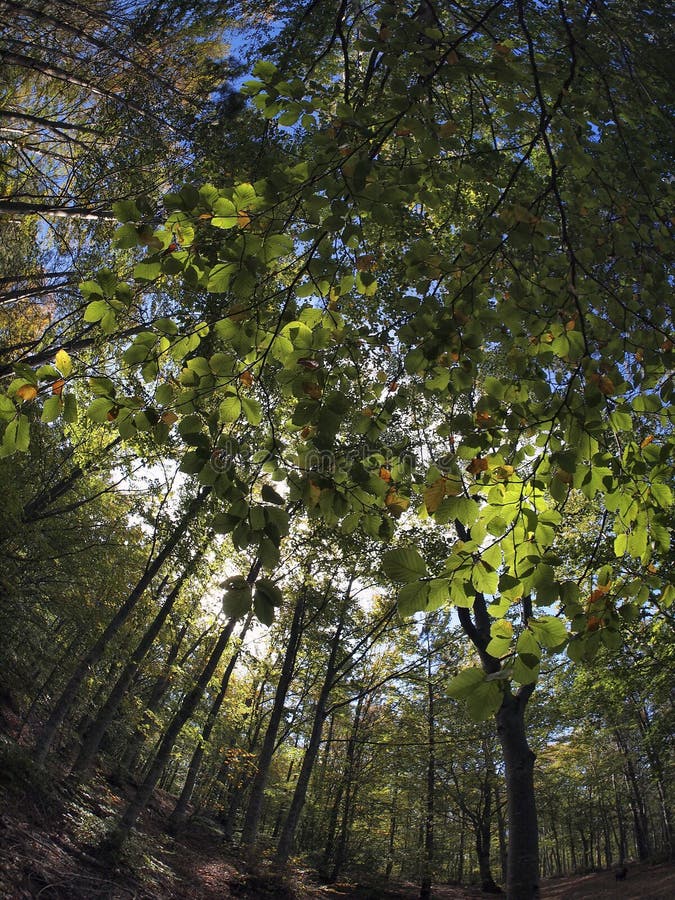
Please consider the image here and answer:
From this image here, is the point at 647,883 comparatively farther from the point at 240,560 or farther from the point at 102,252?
the point at 102,252

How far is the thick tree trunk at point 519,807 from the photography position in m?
5.17

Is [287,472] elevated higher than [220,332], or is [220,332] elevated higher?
[220,332]

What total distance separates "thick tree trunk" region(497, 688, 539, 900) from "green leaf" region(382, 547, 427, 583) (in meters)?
4.81

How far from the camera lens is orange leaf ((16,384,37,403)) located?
121 cm

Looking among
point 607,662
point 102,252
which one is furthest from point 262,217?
point 607,662

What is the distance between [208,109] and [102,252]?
2.13 meters

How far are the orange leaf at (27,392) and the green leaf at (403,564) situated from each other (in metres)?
0.94

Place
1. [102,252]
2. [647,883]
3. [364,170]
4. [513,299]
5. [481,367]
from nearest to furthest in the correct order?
[364,170]
[513,299]
[481,367]
[102,252]
[647,883]

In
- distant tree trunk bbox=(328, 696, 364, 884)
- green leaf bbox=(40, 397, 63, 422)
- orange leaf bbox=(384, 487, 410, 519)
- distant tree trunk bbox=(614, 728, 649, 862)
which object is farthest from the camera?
distant tree trunk bbox=(614, 728, 649, 862)

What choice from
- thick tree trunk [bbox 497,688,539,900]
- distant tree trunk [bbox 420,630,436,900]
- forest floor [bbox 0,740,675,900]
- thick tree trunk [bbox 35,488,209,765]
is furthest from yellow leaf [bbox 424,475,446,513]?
distant tree trunk [bbox 420,630,436,900]

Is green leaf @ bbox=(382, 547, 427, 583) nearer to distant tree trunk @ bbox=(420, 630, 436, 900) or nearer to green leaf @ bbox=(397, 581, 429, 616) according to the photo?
green leaf @ bbox=(397, 581, 429, 616)

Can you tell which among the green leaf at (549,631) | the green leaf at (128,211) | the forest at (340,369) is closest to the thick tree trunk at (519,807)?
the forest at (340,369)

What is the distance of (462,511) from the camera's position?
1.35 meters

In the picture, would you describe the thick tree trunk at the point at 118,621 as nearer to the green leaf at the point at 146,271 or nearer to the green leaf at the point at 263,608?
the green leaf at the point at 146,271
